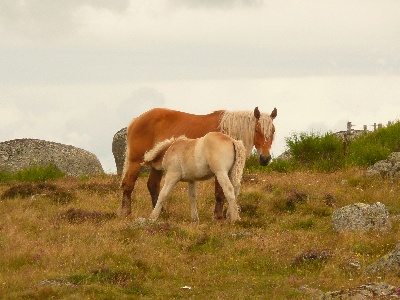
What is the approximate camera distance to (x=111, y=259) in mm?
11781

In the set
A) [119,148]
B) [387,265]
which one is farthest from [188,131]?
[119,148]

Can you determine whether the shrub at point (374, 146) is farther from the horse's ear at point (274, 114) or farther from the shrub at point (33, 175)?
the shrub at point (33, 175)

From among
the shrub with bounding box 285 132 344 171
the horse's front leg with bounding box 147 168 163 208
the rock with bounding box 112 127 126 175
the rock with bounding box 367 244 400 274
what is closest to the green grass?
the shrub with bounding box 285 132 344 171

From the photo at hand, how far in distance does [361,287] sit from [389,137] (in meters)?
17.4

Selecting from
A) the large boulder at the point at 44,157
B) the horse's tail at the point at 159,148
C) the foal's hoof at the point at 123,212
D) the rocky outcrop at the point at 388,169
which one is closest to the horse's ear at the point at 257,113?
the horse's tail at the point at 159,148

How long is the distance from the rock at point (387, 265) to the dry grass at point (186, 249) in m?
0.16

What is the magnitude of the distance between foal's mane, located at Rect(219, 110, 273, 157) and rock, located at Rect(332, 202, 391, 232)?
2.46m

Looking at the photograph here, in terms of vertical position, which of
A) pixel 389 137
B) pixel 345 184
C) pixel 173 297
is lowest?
pixel 173 297

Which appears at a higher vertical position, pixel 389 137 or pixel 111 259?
pixel 389 137

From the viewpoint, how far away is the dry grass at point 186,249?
34.8ft

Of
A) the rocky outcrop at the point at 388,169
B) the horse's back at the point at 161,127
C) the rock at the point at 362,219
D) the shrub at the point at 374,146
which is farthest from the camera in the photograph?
the shrub at the point at 374,146

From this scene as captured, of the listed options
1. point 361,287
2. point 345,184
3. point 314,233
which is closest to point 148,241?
point 314,233

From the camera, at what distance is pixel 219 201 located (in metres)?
15.6

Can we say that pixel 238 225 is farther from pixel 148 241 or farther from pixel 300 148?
pixel 300 148
